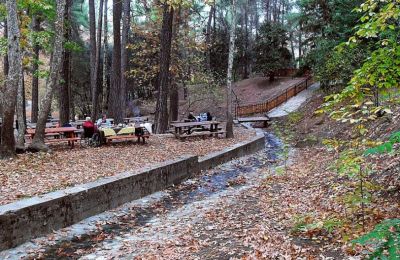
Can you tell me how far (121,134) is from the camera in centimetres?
1412

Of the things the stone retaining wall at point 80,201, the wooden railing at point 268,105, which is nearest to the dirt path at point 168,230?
the stone retaining wall at point 80,201

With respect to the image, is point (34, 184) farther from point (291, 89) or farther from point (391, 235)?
point (291, 89)

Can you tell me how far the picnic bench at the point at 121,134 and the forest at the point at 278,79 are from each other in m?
1.82

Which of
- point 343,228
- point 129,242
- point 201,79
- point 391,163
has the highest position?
point 201,79

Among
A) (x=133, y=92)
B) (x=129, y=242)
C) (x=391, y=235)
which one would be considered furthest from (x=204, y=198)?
(x=133, y=92)

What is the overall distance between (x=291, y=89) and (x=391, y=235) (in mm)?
32285

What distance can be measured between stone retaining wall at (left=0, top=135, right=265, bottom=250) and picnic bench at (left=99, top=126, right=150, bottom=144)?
3.18m

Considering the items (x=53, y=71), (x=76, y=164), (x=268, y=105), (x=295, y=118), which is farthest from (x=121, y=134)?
(x=268, y=105)

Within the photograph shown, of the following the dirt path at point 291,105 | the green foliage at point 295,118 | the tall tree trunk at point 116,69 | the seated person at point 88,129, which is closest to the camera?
the seated person at point 88,129

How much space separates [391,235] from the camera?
266cm

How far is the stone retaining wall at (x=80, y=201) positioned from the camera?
→ 19.4 ft

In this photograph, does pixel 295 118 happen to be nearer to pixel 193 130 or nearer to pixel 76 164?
pixel 193 130

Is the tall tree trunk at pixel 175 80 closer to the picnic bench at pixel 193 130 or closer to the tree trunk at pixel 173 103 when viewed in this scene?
the tree trunk at pixel 173 103

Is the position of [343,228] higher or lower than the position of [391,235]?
lower
